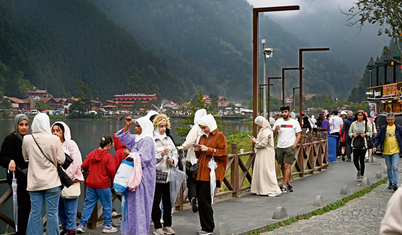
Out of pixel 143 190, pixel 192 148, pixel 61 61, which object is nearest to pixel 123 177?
pixel 143 190

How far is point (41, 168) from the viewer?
4789mm

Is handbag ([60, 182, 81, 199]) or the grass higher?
handbag ([60, 182, 81, 199])

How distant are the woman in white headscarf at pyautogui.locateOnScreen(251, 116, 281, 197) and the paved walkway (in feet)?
0.74

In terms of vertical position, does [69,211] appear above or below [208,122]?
below

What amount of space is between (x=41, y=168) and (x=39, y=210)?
55 cm

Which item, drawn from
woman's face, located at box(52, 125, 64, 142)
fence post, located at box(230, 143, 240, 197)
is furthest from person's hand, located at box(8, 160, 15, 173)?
fence post, located at box(230, 143, 240, 197)

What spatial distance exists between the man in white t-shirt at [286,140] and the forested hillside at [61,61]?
156 meters

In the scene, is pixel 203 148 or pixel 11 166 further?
pixel 203 148

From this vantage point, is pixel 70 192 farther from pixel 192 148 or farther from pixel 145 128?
pixel 192 148

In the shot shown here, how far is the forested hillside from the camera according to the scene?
6393 inches

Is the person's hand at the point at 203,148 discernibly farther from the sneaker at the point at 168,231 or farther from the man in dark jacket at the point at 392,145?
the man in dark jacket at the point at 392,145

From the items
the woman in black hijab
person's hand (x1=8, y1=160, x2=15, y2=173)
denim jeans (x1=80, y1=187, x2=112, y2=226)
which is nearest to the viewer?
person's hand (x1=8, y1=160, x2=15, y2=173)

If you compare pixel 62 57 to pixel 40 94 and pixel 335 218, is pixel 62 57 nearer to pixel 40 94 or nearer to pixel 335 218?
pixel 40 94

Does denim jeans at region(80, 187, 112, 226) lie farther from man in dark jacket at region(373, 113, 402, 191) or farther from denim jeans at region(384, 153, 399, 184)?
denim jeans at region(384, 153, 399, 184)
